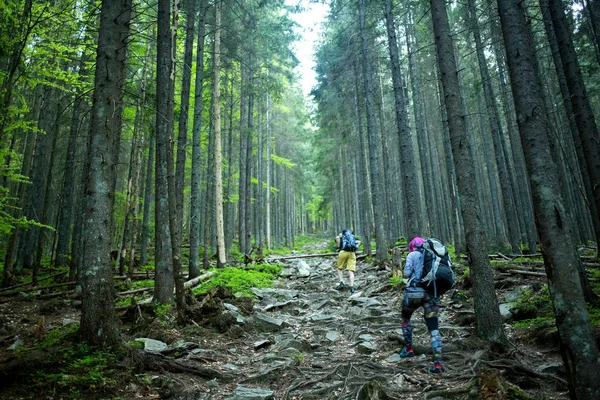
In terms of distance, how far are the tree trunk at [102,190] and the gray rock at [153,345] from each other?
1.01m

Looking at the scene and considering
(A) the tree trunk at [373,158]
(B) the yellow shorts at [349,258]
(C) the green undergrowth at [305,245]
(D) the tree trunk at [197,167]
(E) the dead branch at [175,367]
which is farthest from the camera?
(C) the green undergrowth at [305,245]

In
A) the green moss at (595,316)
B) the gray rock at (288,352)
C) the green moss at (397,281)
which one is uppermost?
the green moss at (397,281)

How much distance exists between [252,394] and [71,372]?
2.18 metres

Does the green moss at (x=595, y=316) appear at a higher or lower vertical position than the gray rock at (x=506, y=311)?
higher

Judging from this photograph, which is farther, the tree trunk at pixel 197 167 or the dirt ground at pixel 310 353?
the tree trunk at pixel 197 167

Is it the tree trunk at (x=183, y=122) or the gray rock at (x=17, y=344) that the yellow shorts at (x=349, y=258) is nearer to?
the tree trunk at (x=183, y=122)

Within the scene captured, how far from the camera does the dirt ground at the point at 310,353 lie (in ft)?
13.3

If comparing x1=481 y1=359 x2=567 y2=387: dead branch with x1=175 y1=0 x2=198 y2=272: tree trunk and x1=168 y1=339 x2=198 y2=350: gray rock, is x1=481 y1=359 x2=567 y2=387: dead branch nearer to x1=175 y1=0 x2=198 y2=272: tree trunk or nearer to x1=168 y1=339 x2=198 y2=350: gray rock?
x1=168 y1=339 x2=198 y2=350: gray rock

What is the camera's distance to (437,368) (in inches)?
185

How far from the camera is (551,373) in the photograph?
4.18 metres

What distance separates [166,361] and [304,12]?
Answer: 1622cm

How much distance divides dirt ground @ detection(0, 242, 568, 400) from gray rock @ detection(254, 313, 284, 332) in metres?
0.02

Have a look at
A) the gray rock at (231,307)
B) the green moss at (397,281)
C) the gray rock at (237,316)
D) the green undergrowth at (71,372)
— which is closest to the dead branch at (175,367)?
the green undergrowth at (71,372)

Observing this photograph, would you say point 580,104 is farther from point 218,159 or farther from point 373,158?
point 218,159
